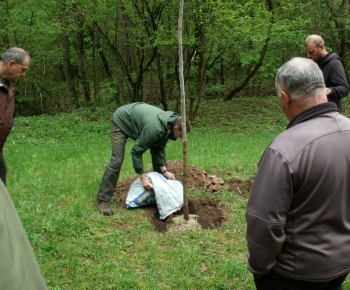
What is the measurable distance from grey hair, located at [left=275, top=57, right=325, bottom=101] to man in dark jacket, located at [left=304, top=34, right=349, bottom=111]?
2895 millimetres

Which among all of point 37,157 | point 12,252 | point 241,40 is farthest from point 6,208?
point 241,40

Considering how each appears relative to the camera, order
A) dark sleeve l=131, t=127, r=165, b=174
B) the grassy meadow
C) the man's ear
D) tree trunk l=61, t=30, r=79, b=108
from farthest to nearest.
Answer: tree trunk l=61, t=30, r=79, b=108
dark sleeve l=131, t=127, r=165, b=174
the grassy meadow
the man's ear

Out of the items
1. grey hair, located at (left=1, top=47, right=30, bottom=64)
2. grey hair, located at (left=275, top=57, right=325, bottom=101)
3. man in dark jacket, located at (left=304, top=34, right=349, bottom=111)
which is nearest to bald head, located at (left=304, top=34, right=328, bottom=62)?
man in dark jacket, located at (left=304, top=34, right=349, bottom=111)

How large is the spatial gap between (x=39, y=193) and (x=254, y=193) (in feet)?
14.2

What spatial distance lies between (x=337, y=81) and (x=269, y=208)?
3379 millimetres

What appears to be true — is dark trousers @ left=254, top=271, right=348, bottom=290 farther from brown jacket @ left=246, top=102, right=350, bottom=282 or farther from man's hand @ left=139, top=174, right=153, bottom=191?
man's hand @ left=139, top=174, right=153, bottom=191

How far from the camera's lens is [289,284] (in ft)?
6.46

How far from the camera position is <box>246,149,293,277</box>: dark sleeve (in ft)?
5.84

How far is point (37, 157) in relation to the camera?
25.4ft

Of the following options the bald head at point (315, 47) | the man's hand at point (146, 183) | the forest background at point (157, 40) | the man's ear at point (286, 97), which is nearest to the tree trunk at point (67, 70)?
the forest background at point (157, 40)

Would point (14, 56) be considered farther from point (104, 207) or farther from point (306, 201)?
point (306, 201)

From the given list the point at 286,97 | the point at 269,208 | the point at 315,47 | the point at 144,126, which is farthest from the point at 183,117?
the point at 269,208

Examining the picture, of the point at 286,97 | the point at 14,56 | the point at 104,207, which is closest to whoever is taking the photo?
the point at 286,97

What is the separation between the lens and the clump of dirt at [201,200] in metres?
4.84
